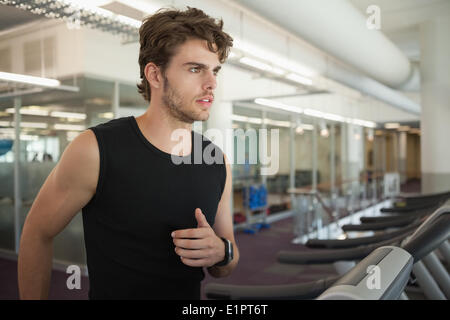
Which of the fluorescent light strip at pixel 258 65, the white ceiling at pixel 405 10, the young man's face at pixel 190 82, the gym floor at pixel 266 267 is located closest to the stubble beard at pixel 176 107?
the young man's face at pixel 190 82

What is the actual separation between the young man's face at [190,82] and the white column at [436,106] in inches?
221

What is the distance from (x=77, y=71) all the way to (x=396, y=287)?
212cm

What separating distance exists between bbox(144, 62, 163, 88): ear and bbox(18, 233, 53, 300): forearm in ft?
1.58

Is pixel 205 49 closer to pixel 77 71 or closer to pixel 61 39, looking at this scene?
pixel 61 39

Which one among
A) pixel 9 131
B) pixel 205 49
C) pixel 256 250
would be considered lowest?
pixel 256 250

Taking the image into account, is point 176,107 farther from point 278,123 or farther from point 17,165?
point 278,123

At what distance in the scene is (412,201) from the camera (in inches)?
146

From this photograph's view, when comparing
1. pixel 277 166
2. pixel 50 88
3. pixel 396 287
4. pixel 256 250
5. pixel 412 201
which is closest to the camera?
pixel 396 287

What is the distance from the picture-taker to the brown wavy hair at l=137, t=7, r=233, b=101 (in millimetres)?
961

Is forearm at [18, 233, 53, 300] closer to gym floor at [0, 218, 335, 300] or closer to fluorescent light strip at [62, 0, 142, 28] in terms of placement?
fluorescent light strip at [62, 0, 142, 28]

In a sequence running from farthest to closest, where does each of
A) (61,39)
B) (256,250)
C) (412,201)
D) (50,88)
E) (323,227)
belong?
(323,227) < (256,250) < (412,201) < (61,39) < (50,88)

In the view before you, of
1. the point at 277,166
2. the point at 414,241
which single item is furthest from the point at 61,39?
the point at 277,166

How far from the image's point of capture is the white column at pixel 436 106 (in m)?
5.52

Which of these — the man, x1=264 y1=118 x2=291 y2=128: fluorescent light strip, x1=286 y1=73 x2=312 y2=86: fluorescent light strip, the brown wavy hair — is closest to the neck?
the man
